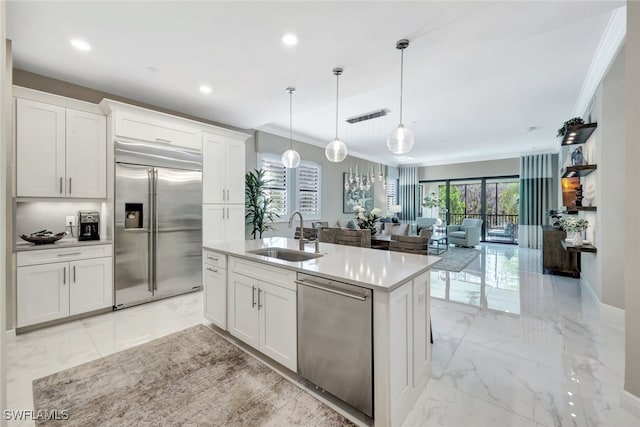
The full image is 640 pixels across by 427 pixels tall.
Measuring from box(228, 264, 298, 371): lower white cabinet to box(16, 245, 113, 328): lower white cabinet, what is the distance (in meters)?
1.85

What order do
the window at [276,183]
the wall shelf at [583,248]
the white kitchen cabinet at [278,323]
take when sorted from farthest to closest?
the window at [276,183]
the wall shelf at [583,248]
the white kitchen cabinet at [278,323]

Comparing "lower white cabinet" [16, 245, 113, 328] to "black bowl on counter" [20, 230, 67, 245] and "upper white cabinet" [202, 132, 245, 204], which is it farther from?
"upper white cabinet" [202, 132, 245, 204]

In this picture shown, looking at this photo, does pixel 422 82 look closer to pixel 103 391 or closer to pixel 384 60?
pixel 384 60

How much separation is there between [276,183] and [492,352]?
4.76 m

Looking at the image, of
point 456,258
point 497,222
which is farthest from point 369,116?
point 497,222

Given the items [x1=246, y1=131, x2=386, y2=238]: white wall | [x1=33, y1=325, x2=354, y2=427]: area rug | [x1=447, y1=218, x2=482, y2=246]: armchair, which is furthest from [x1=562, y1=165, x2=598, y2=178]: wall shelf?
[x1=246, y1=131, x2=386, y2=238]: white wall

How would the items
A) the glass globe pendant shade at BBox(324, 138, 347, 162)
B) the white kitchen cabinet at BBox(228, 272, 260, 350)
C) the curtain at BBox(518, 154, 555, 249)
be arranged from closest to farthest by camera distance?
the white kitchen cabinet at BBox(228, 272, 260, 350) → the glass globe pendant shade at BBox(324, 138, 347, 162) → the curtain at BBox(518, 154, 555, 249)

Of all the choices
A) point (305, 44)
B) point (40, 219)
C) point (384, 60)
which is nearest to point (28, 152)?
point (40, 219)

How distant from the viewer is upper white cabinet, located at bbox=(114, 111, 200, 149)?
3.49 metres

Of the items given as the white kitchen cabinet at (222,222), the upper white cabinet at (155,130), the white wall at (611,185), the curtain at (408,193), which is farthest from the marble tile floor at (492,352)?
the curtain at (408,193)

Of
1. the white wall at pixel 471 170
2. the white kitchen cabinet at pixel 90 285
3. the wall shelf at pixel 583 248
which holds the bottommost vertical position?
the white kitchen cabinet at pixel 90 285

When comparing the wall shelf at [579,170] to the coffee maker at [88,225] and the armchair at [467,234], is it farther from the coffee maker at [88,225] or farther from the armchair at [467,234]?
the coffee maker at [88,225]

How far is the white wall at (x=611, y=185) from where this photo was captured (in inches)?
126

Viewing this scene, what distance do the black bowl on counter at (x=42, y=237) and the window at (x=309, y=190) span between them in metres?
4.25
